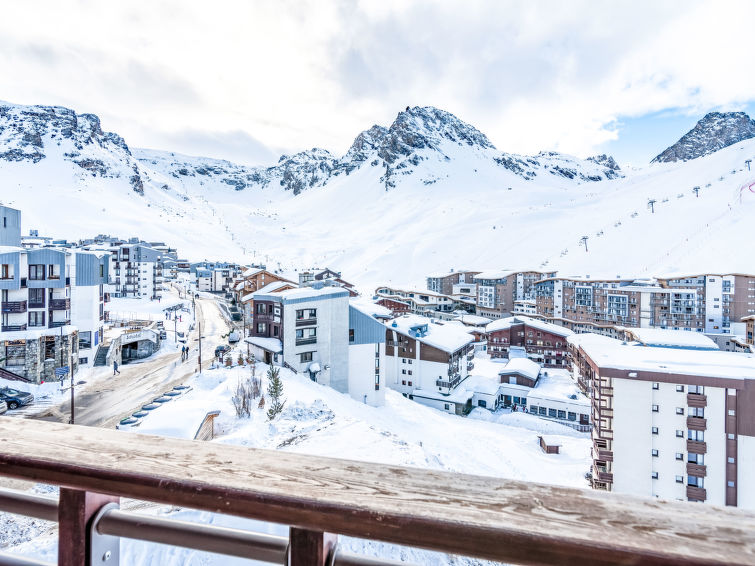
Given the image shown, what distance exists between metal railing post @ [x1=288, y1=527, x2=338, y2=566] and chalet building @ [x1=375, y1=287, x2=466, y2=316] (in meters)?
43.0

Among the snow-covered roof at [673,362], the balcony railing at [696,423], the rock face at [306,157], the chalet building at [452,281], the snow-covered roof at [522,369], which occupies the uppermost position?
the rock face at [306,157]

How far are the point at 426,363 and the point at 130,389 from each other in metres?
16.3

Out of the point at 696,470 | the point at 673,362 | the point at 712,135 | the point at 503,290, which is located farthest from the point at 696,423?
the point at 712,135

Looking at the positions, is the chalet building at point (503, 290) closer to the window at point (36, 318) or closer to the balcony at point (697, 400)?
the balcony at point (697, 400)

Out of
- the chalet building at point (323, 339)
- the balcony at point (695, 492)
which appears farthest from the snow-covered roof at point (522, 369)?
the balcony at point (695, 492)

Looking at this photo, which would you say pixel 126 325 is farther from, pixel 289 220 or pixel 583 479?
pixel 289 220

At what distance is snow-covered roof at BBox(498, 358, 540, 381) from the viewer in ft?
87.9

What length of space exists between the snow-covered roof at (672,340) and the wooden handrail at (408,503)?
88.7 feet

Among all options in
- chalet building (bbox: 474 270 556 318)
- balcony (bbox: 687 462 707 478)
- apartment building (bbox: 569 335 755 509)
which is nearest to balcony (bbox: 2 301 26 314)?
apartment building (bbox: 569 335 755 509)

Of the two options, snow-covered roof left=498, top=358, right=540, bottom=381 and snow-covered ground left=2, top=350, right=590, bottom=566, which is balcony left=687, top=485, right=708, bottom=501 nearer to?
snow-covered ground left=2, top=350, right=590, bottom=566

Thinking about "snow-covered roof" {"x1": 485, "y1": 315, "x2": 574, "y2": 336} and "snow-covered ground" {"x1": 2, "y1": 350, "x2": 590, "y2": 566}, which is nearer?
"snow-covered ground" {"x1": 2, "y1": 350, "x2": 590, "y2": 566}

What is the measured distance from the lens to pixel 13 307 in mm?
17297

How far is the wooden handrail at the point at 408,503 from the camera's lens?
0.65m

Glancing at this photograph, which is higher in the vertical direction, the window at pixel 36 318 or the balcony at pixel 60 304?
the balcony at pixel 60 304
